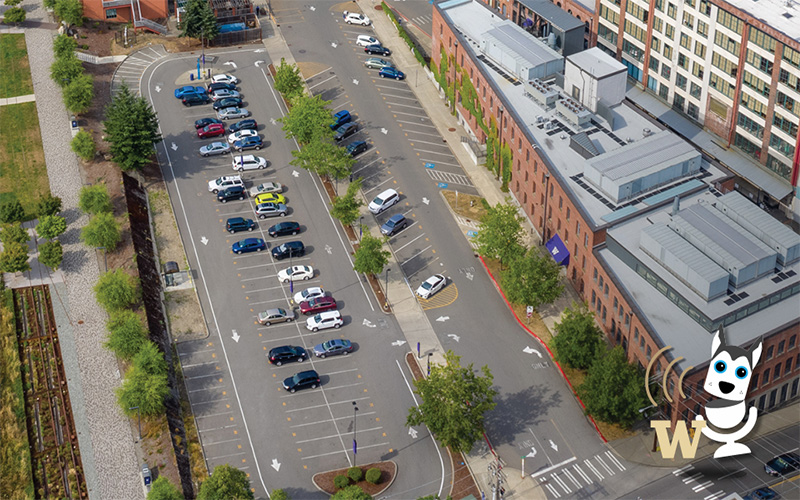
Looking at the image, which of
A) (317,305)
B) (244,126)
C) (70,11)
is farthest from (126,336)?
(70,11)

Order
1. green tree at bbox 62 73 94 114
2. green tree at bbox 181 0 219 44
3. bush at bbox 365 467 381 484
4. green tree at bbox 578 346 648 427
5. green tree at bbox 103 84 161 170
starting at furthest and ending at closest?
green tree at bbox 181 0 219 44 < green tree at bbox 62 73 94 114 < green tree at bbox 103 84 161 170 < green tree at bbox 578 346 648 427 < bush at bbox 365 467 381 484

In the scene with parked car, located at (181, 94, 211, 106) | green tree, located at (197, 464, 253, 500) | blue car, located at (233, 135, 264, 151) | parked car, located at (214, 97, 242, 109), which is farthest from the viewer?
parked car, located at (181, 94, 211, 106)

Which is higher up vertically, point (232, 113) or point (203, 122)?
point (203, 122)

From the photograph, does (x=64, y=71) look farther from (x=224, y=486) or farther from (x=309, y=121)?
(x=224, y=486)

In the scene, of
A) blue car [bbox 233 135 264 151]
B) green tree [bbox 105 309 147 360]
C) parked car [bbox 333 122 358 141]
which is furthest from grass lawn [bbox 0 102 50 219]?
parked car [bbox 333 122 358 141]

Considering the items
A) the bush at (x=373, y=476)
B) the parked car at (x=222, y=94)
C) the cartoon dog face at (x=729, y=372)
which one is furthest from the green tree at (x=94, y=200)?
the cartoon dog face at (x=729, y=372)

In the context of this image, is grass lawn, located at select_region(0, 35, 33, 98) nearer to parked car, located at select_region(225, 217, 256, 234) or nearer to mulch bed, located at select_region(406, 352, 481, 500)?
parked car, located at select_region(225, 217, 256, 234)

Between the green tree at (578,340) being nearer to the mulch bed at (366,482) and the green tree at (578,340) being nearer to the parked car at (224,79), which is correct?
the mulch bed at (366,482)
